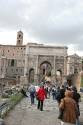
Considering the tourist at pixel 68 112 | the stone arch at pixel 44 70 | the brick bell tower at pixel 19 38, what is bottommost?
the tourist at pixel 68 112

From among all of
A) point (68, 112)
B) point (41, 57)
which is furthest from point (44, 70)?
point (68, 112)

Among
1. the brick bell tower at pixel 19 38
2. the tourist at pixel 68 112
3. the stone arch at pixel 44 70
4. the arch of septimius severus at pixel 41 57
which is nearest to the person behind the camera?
the tourist at pixel 68 112

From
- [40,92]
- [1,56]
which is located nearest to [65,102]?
[40,92]

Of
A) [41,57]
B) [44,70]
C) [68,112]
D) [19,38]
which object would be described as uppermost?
[19,38]

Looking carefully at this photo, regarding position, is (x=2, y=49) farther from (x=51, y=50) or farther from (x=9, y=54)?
(x=51, y=50)

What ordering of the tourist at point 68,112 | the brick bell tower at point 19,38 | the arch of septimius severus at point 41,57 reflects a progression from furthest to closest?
the brick bell tower at point 19,38 → the arch of septimius severus at point 41,57 → the tourist at point 68,112

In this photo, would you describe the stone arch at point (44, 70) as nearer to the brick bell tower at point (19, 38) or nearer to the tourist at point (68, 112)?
the brick bell tower at point (19, 38)

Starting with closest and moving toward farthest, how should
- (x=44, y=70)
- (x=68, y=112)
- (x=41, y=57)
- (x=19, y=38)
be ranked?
(x=68, y=112)
(x=41, y=57)
(x=44, y=70)
(x=19, y=38)

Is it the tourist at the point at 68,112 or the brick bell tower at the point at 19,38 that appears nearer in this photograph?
the tourist at the point at 68,112

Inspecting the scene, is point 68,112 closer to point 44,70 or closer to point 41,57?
point 41,57

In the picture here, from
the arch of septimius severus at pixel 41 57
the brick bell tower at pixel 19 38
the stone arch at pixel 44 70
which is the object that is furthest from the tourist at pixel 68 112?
the brick bell tower at pixel 19 38

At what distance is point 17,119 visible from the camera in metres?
14.3

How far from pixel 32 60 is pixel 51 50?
5.60 m

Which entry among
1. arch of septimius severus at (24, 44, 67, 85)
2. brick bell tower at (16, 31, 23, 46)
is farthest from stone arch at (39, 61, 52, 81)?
brick bell tower at (16, 31, 23, 46)
